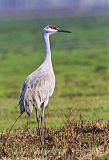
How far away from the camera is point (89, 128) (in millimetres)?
10953

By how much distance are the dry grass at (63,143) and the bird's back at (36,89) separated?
52 cm

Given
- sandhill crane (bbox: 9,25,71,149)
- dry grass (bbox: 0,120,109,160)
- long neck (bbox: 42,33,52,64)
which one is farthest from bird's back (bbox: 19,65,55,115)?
dry grass (bbox: 0,120,109,160)

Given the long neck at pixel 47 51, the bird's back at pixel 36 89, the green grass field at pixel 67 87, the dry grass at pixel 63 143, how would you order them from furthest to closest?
1. the green grass field at pixel 67 87
2. the long neck at pixel 47 51
3. the bird's back at pixel 36 89
4. the dry grass at pixel 63 143

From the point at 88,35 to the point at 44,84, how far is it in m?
55.2

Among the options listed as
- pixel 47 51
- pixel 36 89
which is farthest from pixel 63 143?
pixel 47 51

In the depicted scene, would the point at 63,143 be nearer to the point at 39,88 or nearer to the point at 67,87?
the point at 39,88

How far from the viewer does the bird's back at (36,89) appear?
10.3 metres

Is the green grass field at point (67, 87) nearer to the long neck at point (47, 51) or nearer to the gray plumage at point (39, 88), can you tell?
the gray plumage at point (39, 88)

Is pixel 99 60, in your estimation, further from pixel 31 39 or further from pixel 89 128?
pixel 31 39

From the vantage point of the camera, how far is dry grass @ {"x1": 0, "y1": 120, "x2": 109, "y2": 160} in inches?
378

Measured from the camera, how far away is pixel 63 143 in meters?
10.2

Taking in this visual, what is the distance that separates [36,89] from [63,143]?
3.18 ft

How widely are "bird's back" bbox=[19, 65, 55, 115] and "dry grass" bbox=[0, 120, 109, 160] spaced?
52 cm

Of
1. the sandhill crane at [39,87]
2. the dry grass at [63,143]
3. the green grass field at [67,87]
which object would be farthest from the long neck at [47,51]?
the dry grass at [63,143]
